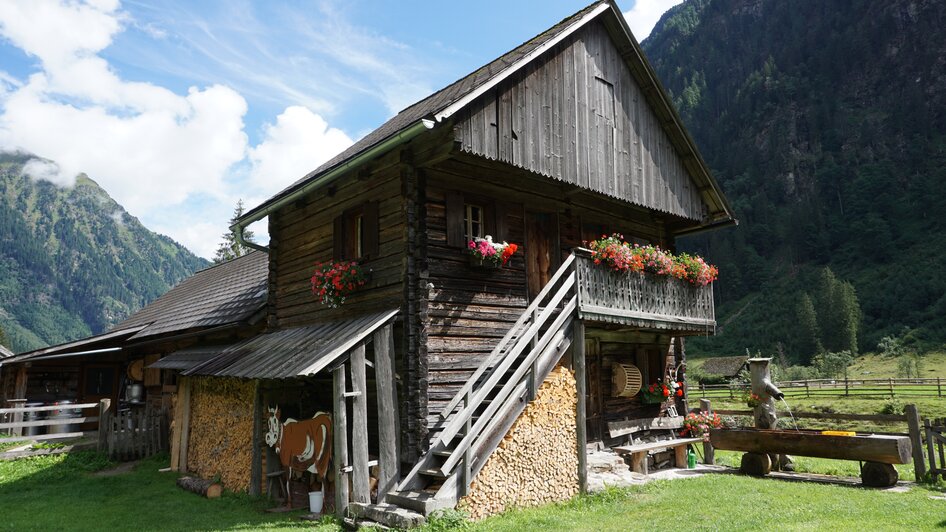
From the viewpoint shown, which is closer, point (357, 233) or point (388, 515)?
point (388, 515)

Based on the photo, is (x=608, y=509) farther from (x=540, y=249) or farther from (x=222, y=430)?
(x=222, y=430)

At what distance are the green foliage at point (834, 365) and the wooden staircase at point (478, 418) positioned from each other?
2429 inches

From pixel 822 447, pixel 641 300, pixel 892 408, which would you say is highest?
pixel 641 300

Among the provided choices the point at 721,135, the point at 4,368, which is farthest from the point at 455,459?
the point at 721,135

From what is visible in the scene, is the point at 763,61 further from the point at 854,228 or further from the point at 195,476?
the point at 195,476

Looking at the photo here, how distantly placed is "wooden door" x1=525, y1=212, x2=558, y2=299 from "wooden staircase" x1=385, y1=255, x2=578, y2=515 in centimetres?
140

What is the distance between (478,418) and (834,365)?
220ft

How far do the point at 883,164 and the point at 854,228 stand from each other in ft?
55.2

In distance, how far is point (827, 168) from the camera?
11962 centimetres

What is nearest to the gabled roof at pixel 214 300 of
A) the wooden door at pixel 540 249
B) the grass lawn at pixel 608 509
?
the grass lawn at pixel 608 509

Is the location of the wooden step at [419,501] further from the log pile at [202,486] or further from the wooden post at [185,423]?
the wooden post at [185,423]

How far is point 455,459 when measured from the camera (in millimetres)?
9484

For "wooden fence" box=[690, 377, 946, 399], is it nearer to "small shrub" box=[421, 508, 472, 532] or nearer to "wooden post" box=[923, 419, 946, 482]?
"wooden post" box=[923, 419, 946, 482]

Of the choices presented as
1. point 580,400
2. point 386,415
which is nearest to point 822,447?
point 580,400
